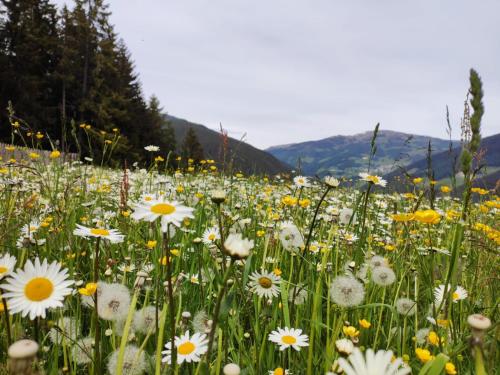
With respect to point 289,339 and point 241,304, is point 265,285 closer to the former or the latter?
point 241,304

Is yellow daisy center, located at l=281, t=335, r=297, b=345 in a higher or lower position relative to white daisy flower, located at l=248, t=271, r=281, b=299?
lower

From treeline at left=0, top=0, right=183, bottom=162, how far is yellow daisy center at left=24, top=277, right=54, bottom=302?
25.0 metres

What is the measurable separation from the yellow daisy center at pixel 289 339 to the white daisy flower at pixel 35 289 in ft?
2.54

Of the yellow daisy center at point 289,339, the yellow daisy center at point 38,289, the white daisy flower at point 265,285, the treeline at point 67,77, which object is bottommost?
the yellow daisy center at point 289,339

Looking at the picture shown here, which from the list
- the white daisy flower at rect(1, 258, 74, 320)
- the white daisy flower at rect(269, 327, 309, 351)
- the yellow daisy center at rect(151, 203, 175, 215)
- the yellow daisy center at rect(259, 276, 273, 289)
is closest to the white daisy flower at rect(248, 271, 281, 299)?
the yellow daisy center at rect(259, 276, 273, 289)

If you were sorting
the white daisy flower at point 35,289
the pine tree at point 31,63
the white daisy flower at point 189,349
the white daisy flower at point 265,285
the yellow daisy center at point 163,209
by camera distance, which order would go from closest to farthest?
1. the white daisy flower at point 35,289
2. the yellow daisy center at point 163,209
3. the white daisy flower at point 189,349
4. the white daisy flower at point 265,285
5. the pine tree at point 31,63

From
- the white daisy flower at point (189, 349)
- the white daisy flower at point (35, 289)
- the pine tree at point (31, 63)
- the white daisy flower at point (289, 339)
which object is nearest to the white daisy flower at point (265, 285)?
the white daisy flower at point (289, 339)

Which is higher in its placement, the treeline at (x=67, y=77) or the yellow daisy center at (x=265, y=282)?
the treeline at (x=67, y=77)

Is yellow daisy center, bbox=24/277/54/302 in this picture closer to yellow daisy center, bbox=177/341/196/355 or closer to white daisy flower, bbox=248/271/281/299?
yellow daisy center, bbox=177/341/196/355

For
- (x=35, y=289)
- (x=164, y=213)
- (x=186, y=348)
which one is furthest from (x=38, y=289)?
(x=186, y=348)

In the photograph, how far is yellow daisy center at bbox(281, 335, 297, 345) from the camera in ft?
4.40

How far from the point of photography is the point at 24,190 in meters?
3.12

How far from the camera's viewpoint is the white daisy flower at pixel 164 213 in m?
1.00

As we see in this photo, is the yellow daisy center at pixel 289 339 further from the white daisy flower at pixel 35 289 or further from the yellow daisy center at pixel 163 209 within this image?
the white daisy flower at pixel 35 289
